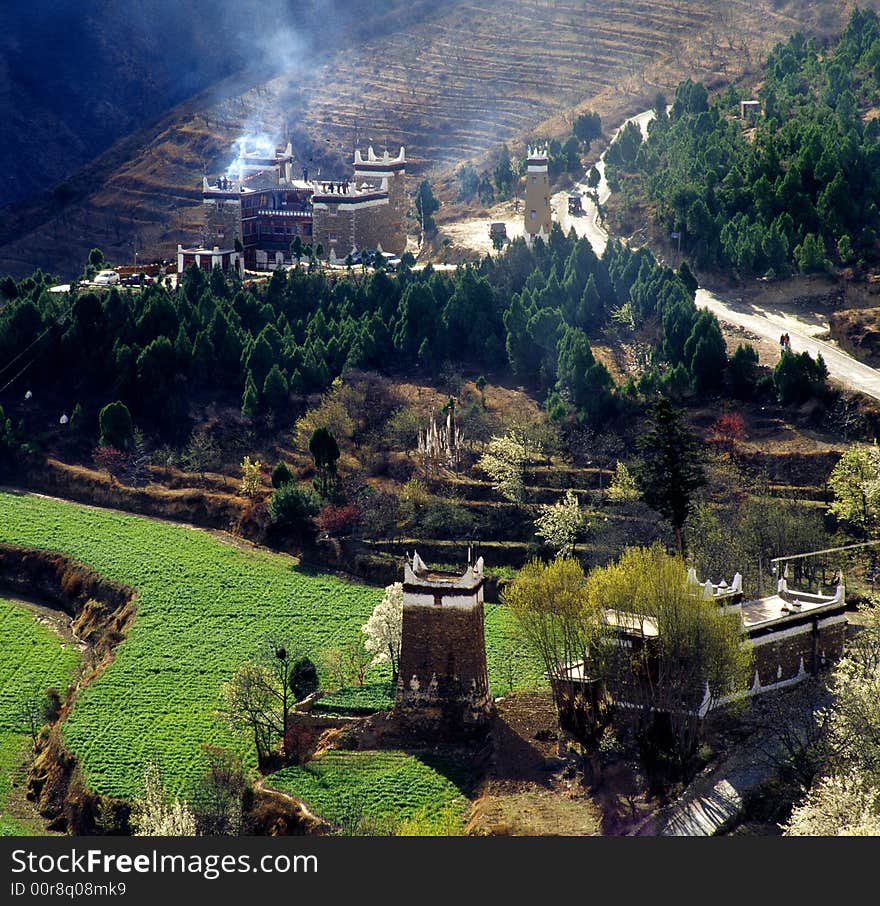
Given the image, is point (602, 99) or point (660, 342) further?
point (602, 99)

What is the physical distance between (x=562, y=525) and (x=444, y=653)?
12.9m

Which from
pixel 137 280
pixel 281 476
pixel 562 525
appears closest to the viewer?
pixel 562 525

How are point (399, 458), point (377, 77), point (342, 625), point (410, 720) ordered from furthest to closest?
point (377, 77), point (399, 458), point (342, 625), point (410, 720)

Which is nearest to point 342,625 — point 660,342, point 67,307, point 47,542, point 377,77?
point 47,542

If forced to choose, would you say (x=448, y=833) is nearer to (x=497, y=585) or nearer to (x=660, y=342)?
(x=497, y=585)

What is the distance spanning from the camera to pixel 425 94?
125 meters

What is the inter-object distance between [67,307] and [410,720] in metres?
37.0

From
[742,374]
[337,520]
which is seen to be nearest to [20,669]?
[337,520]

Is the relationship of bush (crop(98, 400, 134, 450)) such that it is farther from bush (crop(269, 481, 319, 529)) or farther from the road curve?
the road curve

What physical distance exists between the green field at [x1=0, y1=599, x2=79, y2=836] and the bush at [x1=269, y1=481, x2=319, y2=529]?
8.97 meters

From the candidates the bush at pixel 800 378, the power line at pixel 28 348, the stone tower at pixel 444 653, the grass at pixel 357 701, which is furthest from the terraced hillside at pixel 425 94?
the stone tower at pixel 444 653

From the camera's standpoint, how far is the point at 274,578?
2454 inches

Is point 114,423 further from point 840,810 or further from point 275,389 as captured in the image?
point 840,810

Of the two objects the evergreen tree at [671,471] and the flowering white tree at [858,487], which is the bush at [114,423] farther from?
the flowering white tree at [858,487]
